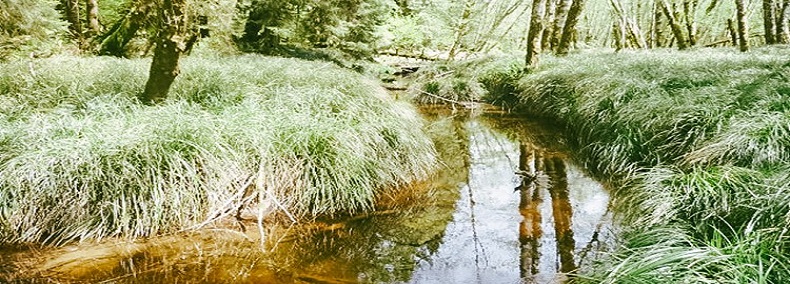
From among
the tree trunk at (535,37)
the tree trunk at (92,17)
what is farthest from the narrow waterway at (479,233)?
the tree trunk at (92,17)

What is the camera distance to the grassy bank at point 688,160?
2555mm

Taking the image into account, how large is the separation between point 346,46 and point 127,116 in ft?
33.2

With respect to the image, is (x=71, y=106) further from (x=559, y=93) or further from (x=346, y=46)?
(x=346, y=46)

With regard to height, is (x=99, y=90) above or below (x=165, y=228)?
above

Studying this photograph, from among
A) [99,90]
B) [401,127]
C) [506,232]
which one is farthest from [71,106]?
[506,232]

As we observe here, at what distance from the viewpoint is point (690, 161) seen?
457 centimetres

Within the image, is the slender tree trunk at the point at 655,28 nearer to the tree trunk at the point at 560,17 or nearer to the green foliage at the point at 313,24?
the tree trunk at the point at 560,17

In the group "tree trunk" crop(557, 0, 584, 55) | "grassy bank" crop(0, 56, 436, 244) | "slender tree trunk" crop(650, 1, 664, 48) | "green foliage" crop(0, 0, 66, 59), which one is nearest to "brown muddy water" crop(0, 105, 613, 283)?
"grassy bank" crop(0, 56, 436, 244)

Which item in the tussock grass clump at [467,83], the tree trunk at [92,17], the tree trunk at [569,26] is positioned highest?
the tree trunk at [92,17]

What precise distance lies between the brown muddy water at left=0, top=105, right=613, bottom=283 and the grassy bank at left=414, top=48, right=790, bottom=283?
39cm

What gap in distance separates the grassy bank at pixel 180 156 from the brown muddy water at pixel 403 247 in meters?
0.19

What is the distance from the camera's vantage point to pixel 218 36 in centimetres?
1234

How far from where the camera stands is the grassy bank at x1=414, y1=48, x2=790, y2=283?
101 inches

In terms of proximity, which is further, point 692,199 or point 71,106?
point 71,106
